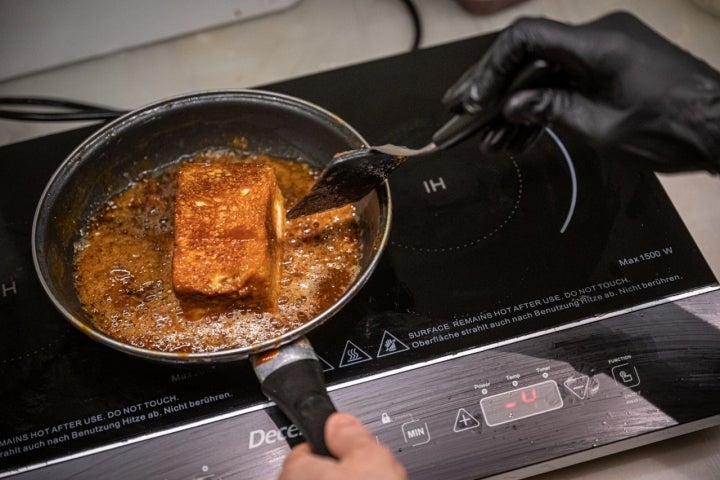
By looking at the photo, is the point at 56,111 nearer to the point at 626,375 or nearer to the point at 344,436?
the point at 344,436

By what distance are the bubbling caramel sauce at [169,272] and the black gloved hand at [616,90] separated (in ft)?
1.10

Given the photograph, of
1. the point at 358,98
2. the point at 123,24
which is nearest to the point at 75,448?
the point at 358,98

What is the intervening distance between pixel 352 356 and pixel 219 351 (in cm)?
19

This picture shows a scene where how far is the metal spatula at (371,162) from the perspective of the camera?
834mm

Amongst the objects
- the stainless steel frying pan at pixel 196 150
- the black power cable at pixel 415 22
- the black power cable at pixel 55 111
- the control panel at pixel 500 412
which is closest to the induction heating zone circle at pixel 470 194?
the stainless steel frying pan at pixel 196 150

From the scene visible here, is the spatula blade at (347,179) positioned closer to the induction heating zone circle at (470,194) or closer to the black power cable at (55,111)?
the induction heating zone circle at (470,194)

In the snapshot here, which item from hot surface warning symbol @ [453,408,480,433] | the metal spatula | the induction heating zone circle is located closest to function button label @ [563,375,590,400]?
hot surface warning symbol @ [453,408,480,433]

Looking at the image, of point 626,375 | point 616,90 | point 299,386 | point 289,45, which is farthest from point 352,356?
point 289,45

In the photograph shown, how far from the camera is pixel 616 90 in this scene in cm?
80

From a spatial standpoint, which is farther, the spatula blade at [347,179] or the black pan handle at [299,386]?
the spatula blade at [347,179]

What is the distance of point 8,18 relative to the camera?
50.8 inches

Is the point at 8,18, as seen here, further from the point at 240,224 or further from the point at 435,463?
the point at 435,463

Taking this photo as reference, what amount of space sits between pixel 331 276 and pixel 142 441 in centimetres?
34

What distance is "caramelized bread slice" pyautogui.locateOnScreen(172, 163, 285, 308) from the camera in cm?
94
